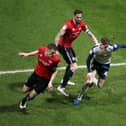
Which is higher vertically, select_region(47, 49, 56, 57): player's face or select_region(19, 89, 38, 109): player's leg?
select_region(47, 49, 56, 57): player's face

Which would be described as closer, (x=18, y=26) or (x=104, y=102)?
(x=104, y=102)

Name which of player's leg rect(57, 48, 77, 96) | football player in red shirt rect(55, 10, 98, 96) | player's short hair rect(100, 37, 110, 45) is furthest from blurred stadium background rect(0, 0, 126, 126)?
player's short hair rect(100, 37, 110, 45)

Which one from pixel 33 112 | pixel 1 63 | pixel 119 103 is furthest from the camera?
pixel 1 63

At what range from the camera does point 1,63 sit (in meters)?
19.5

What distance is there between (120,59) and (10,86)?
209 inches

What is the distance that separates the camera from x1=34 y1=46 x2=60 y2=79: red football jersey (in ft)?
51.0

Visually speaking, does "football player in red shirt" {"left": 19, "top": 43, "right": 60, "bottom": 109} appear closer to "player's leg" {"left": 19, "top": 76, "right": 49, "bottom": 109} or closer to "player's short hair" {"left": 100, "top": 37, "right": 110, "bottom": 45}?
"player's leg" {"left": 19, "top": 76, "right": 49, "bottom": 109}

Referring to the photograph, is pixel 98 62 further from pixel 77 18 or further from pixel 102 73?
pixel 77 18

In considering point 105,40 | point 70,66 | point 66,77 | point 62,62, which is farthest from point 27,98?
point 62,62

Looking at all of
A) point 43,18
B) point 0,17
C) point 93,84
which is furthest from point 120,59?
point 0,17

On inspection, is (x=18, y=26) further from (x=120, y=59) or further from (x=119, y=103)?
(x=119, y=103)

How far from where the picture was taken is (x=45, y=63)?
51.4 ft

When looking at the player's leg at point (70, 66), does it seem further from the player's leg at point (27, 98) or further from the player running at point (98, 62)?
the player's leg at point (27, 98)

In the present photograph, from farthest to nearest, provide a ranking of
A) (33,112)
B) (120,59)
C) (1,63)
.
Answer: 1. (120,59)
2. (1,63)
3. (33,112)
